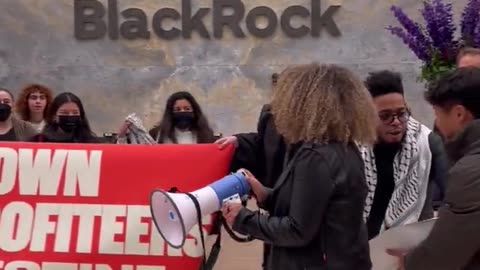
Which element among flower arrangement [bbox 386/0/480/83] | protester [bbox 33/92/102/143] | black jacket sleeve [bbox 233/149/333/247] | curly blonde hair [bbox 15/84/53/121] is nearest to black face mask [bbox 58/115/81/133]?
protester [bbox 33/92/102/143]

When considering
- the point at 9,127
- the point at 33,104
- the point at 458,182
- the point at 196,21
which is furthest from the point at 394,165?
the point at 196,21

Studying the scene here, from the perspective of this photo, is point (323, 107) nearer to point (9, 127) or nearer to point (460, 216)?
point (460, 216)

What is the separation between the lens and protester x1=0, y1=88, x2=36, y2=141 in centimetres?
708

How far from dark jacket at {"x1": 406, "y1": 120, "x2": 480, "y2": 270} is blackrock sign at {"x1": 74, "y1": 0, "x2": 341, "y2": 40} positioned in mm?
8926

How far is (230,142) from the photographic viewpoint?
489 cm

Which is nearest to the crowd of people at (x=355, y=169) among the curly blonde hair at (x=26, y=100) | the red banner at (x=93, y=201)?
the red banner at (x=93, y=201)

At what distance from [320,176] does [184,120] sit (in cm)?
405

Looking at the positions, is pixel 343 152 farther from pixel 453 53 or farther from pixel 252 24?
pixel 252 24

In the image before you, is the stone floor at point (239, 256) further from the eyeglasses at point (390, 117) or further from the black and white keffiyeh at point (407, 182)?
the eyeglasses at point (390, 117)

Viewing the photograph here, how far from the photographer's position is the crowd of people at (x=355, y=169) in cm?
303

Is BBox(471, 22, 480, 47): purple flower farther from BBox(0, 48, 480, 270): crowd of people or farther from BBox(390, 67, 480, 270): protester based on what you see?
BBox(390, 67, 480, 270): protester

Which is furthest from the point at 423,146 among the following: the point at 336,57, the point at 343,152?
the point at 336,57

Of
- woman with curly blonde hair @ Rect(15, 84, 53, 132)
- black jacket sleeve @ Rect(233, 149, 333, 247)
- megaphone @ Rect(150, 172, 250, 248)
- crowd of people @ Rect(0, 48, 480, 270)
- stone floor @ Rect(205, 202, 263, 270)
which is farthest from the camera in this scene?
woman with curly blonde hair @ Rect(15, 84, 53, 132)

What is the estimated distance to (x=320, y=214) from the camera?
11.3 ft
